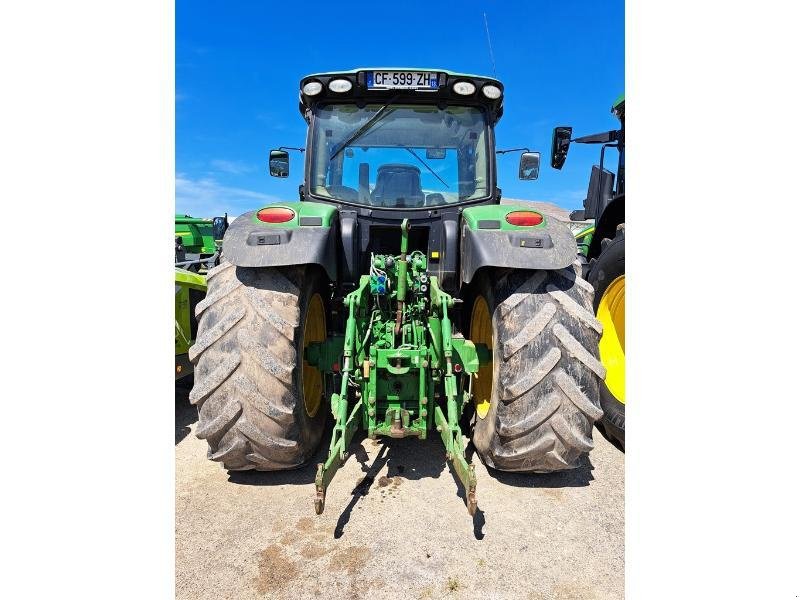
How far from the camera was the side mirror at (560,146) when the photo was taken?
14.4 ft

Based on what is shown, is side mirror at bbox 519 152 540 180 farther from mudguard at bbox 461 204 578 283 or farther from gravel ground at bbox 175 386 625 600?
gravel ground at bbox 175 386 625 600

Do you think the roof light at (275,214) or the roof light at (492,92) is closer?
the roof light at (275,214)

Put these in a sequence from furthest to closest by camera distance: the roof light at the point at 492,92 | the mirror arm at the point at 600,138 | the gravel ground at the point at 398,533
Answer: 1. the mirror arm at the point at 600,138
2. the roof light at the point at 492,92
3. the gravel ground at the point at 398,533

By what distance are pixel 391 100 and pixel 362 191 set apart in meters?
0.63

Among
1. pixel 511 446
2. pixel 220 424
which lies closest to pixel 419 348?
pixel 511 446

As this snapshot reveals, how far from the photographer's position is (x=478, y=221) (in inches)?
98.0

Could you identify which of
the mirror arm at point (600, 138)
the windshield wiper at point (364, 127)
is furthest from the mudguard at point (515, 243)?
the mirror arm at point (600, 138)

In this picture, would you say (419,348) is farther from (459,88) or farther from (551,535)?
(459,88)

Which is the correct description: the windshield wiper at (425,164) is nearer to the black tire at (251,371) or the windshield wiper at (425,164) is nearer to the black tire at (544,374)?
the black tire at (544,374)

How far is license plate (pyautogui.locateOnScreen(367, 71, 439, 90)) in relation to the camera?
9.71 feet

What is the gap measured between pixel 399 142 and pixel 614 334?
2136mm

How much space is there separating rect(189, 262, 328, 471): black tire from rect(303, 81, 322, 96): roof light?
54.0 inches

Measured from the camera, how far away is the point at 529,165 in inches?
149

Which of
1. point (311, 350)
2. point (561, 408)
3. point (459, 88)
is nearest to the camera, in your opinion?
point (561, 408)
